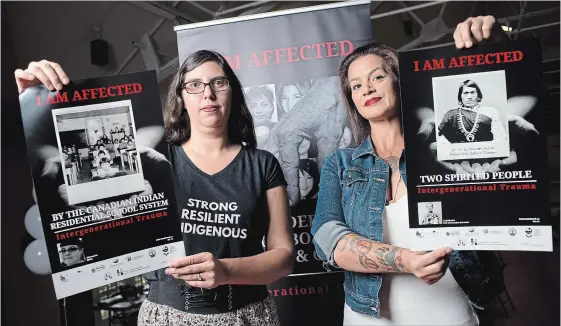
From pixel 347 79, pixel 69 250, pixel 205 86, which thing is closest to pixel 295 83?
pixel 347 79

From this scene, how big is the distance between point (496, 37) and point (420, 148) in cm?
38

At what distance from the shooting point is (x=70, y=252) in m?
1.41

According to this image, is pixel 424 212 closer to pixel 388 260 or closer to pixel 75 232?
pixel 388 260

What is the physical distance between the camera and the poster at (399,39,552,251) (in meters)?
1.33

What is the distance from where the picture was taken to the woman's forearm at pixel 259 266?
1529 millimetres

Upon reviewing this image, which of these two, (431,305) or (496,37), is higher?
(496,37)

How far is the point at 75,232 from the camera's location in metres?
1.41

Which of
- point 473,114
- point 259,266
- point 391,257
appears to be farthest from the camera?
point 259,266

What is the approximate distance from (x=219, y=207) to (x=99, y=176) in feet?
1.28

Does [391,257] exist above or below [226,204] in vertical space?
below

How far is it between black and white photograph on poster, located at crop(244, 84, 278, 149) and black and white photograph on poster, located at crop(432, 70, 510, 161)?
737 millimetres

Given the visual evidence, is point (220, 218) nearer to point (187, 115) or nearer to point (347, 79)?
point (187, 115)

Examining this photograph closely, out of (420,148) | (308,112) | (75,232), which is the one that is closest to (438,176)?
(420,148)

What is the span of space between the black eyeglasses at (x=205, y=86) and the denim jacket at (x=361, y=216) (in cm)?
43
